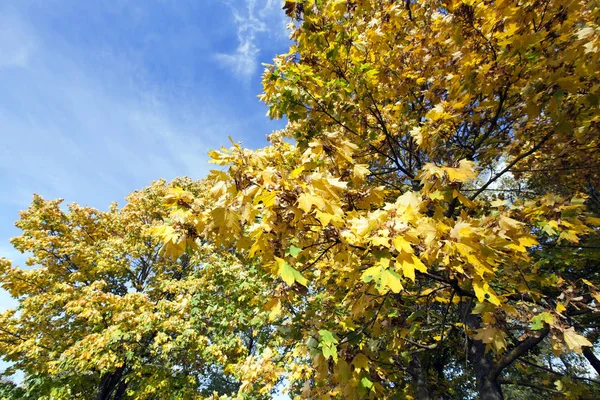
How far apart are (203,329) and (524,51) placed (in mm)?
11393

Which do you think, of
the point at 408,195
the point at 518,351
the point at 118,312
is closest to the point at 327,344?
the point at 408,195

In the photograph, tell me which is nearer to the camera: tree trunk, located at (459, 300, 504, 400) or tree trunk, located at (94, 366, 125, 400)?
tree trunk, located at (459, 300, 504, 400)

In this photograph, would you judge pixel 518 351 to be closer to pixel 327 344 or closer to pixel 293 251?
pixel 327 344

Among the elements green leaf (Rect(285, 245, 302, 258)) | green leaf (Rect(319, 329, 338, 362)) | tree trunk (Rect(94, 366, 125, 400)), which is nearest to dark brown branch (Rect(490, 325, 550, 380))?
green leaf (Rect(319, 329, 338, 362))

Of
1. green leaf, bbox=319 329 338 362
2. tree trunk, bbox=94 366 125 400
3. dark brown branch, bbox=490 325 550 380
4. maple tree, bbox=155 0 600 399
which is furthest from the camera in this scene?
tree trunk, bbox=94 366 125 400

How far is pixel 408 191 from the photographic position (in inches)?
124

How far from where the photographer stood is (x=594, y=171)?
4.92 meters

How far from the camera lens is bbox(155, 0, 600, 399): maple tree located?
2025mm

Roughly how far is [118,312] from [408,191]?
35.3 ft

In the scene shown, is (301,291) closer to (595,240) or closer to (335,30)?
(335,30)

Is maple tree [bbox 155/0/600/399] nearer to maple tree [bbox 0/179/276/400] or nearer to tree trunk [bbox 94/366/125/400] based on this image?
maple tree [bbox 0/179/276/400]

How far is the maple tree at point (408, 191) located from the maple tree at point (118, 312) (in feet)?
10.8

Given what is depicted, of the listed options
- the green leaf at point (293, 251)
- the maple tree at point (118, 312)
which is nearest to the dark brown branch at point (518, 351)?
the green leaf at point (293, 251)

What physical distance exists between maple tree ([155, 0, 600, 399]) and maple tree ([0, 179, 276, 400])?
130 inches
